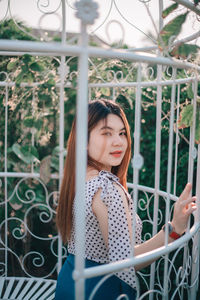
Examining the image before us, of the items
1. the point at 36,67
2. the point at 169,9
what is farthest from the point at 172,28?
the point at 36,67

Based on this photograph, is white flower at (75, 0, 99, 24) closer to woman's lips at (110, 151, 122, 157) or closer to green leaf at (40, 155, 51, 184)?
woman's lips at (110, 151, 122, 157)

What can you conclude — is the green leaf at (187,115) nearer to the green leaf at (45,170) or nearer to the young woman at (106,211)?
the young woman at (106,211)

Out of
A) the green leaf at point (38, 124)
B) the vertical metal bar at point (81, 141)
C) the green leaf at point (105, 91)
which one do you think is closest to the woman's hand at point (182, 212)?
the vertical metal bar at point (81, 141)

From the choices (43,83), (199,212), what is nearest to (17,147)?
(43,83)

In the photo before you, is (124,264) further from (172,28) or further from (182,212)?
(172,28)

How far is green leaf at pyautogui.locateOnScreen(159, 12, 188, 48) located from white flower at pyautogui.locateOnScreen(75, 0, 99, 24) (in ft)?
1.17

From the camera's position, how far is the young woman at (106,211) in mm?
1468

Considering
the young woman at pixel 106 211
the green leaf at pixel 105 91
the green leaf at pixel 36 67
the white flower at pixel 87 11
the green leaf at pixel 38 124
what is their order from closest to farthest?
the white flower at pixel 87 11
the young woman at pixel 106 211
the green leaf at pixel 36 67
the green leaf at pixel 38 124
the green leaf at pixel 105 91

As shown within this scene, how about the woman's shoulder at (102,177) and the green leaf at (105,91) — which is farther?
the green leaf at (105,91)

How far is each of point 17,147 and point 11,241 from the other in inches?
38.7

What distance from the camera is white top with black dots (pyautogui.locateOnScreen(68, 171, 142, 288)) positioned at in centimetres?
143

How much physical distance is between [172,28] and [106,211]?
811 millimetres

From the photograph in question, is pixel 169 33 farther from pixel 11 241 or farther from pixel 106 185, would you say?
pixel 11 241

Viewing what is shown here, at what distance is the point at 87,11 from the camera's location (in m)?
1.10
